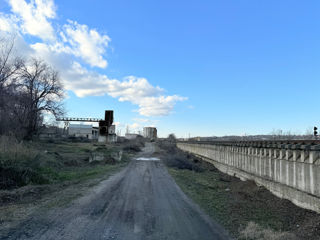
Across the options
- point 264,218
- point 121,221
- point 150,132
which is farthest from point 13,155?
point 150,132

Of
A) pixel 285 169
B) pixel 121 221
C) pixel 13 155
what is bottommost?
pixel 121 221

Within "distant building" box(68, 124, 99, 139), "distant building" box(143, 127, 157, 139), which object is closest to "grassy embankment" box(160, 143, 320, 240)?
"distant building" box(68, 124, 99, 139)

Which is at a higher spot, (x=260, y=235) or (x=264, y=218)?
(x=260, y=235)

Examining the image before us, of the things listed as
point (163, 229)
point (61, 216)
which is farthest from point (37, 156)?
point (163, 229)

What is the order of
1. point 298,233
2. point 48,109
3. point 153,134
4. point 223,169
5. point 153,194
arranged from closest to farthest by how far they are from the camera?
point 298,233, point 153,194, point 223,169, point 48,109, point 153,134

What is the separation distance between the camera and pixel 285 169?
40.9ft

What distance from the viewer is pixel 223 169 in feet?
86.5

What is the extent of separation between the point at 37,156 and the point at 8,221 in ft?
27.0

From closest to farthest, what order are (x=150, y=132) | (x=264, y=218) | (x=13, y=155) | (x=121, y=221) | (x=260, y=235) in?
1. (x=260, y=235)
2. (x=121, y=221)
3. (x=264, y=218)
4. (x=13, y=155)
5. (x=150, y=132)

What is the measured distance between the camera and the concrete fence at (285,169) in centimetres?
996

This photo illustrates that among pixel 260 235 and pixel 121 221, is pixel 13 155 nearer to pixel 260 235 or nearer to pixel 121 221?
pixel 121 221

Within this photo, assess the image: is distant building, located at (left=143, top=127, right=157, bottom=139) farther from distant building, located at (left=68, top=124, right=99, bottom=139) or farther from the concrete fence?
the concrete fence

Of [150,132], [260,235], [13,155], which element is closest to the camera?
→ [260,235]

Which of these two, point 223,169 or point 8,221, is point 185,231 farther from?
point 223,169
